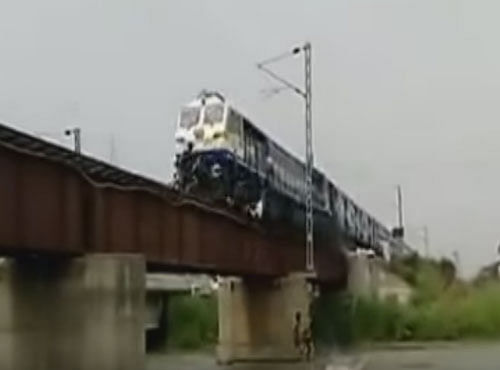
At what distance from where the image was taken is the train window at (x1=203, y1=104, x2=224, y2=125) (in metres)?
51.4

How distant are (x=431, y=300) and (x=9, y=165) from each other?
73772mm

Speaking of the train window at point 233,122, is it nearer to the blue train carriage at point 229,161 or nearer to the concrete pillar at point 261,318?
the blue train carriage at point 229,161

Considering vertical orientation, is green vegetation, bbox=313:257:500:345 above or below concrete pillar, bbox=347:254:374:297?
below

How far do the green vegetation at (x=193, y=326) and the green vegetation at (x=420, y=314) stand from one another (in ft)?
32.4

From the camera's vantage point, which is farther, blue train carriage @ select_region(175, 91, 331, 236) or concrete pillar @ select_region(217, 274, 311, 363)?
concrete pillar @ select_region(217, 274, 311, 363)

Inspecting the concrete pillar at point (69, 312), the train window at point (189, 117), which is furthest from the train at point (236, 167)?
the concrete pillar at point (69, 312)

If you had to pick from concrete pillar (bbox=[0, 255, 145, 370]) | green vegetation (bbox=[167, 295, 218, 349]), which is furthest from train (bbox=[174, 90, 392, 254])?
green vegetation (bbox=[167, 295, 218, 349])

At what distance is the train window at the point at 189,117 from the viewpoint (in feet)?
172

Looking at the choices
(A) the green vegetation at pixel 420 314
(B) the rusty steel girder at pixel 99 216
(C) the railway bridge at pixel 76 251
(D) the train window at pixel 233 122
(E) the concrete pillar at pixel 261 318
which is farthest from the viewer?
(A) the green vegetation at pixel 420 314

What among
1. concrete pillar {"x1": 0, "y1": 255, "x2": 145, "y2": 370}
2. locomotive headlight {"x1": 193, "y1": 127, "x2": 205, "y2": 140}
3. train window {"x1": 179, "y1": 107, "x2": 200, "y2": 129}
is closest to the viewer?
concrete pillar {"x1": 0, "y1": 255, "x2": 145, "y2": 370}

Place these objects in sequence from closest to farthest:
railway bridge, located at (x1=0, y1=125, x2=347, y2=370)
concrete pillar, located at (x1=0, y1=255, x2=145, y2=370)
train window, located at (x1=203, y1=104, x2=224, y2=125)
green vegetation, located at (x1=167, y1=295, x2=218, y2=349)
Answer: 1. railway bridge, located at (x1=0, y1=125, x2=347, y2=370)
2. concrete pillar, located at (x1=0, y1=255, x2=145, y2=370)
3. train window, located at (x1=203, y1=104, x2=224, y2=125)
4. green vegetation, located at (x1=167, y1=295, x2=218, y2=349)

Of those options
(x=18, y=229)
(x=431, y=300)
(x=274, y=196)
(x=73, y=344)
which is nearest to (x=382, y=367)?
(x=274, y=196)

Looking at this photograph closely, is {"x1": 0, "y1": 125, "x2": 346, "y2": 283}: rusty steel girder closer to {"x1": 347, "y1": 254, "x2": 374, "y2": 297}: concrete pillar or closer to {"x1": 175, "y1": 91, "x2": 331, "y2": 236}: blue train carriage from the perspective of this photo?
{"x1": 175, "y1": 91, "x2": 331, "y2": 236}: blue train carriage

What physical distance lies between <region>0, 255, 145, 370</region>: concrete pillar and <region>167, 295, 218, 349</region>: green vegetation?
52457 mm
